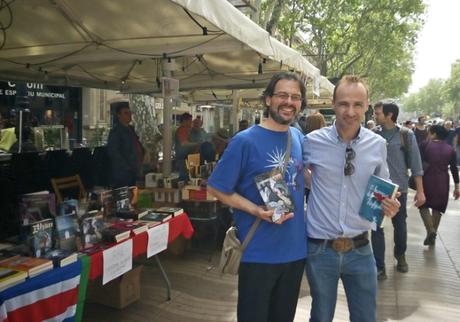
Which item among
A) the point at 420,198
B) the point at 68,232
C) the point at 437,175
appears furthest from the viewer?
the point at 437,175

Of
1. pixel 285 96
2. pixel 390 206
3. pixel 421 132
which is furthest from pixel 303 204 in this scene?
pixel 421 132

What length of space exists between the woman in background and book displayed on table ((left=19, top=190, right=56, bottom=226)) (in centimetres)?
497

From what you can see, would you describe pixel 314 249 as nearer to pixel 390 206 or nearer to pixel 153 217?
pixel 390 206

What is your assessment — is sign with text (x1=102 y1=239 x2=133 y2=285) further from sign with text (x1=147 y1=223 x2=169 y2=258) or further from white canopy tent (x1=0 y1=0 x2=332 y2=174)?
white canopy tent (x1=0 y1=0 x2=332 y2=174)

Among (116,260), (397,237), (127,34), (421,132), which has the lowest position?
(397,237)

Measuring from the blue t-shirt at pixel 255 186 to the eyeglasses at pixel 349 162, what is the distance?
0.92 feet

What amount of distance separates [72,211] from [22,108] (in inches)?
473

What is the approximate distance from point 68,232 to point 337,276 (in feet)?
5.84

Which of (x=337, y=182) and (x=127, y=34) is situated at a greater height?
(x=127, y=34)

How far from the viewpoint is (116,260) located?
3.20 m

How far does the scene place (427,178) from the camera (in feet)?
20.6

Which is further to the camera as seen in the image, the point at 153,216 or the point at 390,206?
the point at 153,216

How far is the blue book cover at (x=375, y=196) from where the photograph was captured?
2195mm

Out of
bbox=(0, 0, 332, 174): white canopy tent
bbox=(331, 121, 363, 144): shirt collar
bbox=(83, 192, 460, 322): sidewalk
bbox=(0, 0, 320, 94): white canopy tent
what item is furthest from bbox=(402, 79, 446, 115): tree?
bbox=(331, 121, 363, 144): shirt collar
